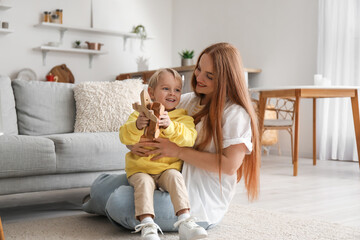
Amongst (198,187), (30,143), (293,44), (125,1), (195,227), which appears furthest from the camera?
(125,1)

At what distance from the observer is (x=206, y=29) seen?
667 centimetres

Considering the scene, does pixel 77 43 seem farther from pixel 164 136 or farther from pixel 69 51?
pixel 164 136

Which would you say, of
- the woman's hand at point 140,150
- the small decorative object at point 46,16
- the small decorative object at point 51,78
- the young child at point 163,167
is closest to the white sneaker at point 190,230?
the young child at point 163,167

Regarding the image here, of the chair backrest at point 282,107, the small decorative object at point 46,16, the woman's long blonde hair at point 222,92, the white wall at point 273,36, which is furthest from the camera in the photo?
the small decorative object at point 46,16

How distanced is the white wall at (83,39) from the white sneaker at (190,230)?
4908 mm

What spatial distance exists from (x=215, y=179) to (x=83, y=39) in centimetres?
508

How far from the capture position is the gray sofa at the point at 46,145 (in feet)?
7.63

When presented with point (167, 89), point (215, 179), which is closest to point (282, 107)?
point (215, 179)

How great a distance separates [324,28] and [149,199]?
402cm

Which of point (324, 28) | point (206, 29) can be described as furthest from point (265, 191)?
point (206, 29)

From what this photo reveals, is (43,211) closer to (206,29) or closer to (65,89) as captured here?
(65,89)

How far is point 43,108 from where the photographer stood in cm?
307

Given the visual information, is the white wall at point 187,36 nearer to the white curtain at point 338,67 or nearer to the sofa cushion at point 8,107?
the white curtain at point 338,67

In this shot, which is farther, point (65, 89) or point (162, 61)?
point (162, 61)
